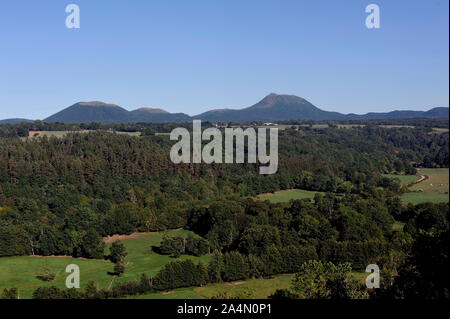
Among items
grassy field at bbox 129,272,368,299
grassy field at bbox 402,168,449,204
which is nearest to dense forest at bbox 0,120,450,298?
grassy field at bbox 129,272,368,299

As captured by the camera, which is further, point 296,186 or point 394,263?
point 296,186

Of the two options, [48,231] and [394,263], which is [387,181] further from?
[48,231]

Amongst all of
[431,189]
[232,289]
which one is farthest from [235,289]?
[431,189]

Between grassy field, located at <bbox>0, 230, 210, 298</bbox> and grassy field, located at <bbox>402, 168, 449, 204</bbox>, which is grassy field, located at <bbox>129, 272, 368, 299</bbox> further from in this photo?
grassy field, located at <bbox>402, 168, 449, 204</bbox>

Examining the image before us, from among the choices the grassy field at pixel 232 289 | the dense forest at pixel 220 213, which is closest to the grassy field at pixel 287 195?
the dense forest at pixel 220 213

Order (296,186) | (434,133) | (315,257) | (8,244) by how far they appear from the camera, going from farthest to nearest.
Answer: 1. (434,133)
2. (296,186)
3. (8,244)
4. (315,257)

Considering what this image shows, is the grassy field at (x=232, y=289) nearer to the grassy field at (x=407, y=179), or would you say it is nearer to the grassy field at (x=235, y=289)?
the grassy field at (x=235, y=289)
